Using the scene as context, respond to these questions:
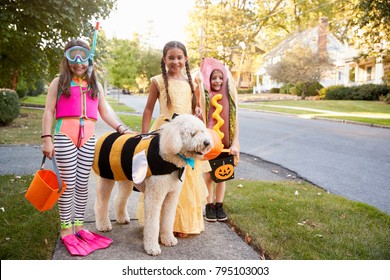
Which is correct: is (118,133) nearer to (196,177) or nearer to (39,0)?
(196,177)

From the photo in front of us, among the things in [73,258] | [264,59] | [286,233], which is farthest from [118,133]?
[264,59]

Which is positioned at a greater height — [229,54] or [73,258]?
[229,54]

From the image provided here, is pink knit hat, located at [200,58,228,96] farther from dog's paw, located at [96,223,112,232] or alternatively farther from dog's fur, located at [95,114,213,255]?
dog's paw, located at [96,223,112,232]

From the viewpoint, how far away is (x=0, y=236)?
142 inches

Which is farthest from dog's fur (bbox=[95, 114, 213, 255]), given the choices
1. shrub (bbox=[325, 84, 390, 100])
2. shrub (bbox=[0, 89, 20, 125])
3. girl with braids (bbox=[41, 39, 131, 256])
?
shrub (bbox=[325, 84, 390, 100])

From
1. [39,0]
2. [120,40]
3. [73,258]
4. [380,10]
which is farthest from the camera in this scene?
[120,40]

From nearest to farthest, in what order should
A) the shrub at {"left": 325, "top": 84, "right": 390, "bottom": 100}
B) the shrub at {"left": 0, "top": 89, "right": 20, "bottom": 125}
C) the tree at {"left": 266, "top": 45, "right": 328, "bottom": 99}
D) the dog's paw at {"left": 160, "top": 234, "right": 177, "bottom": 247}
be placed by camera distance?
the dog's paw at {"left": 160, "top": 234, "right": 177, "bottom": 247}, the shrub at {"left": 0, "top": 89, "right": 20, "bottom": 125}, the shrub at {"left": 325, "top": 84, "right": 390, "bottom": 100}, the tree at {"left": 266, "top": 45, "right": 328, "bottom": 99}

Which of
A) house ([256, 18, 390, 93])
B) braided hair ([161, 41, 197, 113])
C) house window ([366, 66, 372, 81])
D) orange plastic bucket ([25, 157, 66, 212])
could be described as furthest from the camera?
house window ([366, 66, 372, 81])

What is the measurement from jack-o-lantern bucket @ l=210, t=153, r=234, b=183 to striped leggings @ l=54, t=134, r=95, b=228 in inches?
55.9

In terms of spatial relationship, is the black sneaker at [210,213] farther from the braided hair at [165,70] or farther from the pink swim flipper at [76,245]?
the pink swim flipper at [76,245]

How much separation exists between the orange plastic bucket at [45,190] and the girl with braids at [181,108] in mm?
997

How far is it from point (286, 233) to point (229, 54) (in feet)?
117

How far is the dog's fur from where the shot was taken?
2.91m

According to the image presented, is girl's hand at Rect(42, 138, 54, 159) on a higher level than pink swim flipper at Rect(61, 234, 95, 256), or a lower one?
higher
